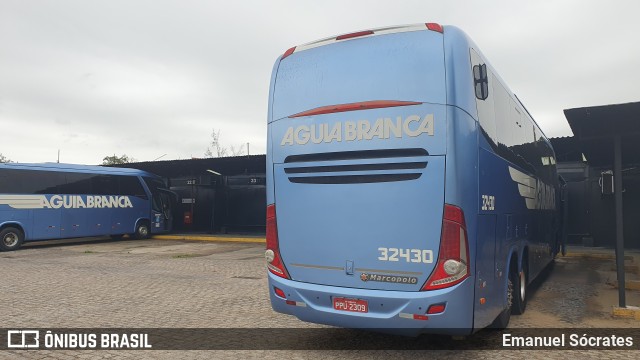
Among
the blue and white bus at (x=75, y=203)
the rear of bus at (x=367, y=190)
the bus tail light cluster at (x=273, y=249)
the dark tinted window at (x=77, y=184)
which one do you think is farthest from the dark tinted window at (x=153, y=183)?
the rear of bus at (x=367, y=190)

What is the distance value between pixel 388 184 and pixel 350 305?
1.35 meters

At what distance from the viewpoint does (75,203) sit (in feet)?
63.0

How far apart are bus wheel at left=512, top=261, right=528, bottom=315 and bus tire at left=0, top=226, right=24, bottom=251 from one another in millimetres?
17750

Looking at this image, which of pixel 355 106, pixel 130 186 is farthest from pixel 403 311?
pixel 130 186

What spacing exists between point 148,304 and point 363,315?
15.7ft

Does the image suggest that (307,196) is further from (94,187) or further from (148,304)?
(94,187)

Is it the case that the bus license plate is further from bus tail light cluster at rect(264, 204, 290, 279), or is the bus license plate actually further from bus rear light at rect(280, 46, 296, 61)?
bus rear light at rect(280, 46, 296, 61)

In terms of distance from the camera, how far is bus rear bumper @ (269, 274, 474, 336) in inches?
179

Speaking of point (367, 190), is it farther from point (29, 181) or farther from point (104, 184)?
point (104, 184)

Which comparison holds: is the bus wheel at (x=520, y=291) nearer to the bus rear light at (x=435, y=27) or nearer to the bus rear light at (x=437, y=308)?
the bus rear light at (x=437, y=308)

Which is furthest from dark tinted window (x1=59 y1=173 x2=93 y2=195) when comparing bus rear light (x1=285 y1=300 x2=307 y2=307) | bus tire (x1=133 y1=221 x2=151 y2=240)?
bus rear light (x1=285 y1=300 x2=307 y2=307)

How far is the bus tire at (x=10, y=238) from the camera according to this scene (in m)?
17.0

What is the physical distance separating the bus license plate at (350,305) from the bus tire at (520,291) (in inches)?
126

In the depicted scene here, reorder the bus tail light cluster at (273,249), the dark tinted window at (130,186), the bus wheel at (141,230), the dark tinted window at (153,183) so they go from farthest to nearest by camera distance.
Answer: the dark tinted window at (153,183)
the bus wheel at (141,230)
the dark tinted window at (130,186)
the bus tail light cluster at (273,249)
